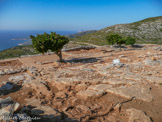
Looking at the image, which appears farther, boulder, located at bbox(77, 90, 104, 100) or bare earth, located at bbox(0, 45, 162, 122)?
boulder, located at bbox(77, 90, 104, 100)

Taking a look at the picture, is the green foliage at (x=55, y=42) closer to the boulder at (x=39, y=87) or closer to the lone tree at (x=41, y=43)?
the lone tree at (x=41, y=43)

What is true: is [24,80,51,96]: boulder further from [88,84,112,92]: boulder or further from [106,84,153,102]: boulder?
[106,84,153,102]: boulder

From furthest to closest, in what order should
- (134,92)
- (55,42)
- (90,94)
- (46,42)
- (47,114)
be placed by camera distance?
(55,42)
(46,42)
(134,92)
(90,94)
(47,114)

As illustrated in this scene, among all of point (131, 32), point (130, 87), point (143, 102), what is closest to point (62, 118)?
point (143, 102)

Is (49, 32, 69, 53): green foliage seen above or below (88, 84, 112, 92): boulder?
above

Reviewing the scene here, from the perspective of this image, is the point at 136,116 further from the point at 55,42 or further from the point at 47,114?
the point at 55,42

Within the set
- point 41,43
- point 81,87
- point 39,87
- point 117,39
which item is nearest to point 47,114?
point 81,87

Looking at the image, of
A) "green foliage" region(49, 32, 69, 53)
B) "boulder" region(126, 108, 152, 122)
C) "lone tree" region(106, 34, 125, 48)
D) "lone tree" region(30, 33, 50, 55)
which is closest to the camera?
"boulder" region(126, 108, 152, 122)

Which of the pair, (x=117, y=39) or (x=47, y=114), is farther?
(x=117, y=39)

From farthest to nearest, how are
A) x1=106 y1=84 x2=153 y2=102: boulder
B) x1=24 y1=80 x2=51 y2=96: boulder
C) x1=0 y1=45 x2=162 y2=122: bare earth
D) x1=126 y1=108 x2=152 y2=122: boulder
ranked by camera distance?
x1=24 y1=80 x2=51 y2=96: boulder → x1=106 y1=84 x2=153 y2=102: boulder → x1=0 y1=45 x2=162 y2=122: bare earth → x1=126 y1=108 x2=152 y2=122: boulder

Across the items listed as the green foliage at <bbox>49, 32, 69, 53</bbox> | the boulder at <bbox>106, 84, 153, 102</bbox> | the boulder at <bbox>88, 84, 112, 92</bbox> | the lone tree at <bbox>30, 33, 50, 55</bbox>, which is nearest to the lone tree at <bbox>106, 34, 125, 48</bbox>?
the green foliage at <bbox>49, 32, 69, 53</bbox>

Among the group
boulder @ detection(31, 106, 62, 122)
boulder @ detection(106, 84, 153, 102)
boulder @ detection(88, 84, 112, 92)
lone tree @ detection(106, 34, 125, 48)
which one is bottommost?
boulder @ detection(106, 84, 153, 102)

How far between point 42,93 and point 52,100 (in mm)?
1322

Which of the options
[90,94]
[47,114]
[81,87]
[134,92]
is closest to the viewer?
[47,114]
